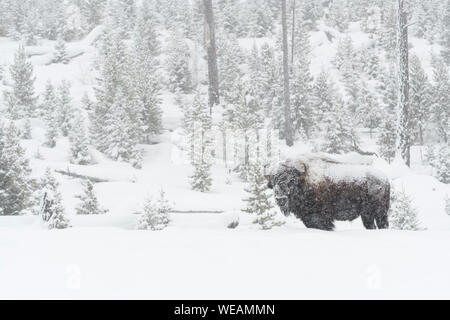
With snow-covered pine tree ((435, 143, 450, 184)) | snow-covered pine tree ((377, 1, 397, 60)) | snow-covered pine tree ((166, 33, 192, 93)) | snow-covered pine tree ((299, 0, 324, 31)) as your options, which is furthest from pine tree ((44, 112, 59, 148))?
snow-covered pine tree ((299, 0, 324, 31))

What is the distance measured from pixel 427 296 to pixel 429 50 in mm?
32288

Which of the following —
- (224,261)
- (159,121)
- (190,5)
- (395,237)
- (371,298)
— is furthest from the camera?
(190,5)

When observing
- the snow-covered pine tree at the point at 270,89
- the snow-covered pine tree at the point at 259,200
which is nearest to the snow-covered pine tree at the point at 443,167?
the snow-covered pine tree at the point at 270,89

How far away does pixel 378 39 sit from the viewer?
1225 inches

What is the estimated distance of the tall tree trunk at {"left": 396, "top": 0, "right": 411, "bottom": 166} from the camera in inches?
508

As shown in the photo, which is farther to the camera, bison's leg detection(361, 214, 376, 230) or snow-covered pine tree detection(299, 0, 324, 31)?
snow-covered pine tree detection(299, 0, 324, 31)

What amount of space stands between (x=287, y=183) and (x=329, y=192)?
54 cm

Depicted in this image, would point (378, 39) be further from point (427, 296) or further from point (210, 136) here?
point (427, 296)

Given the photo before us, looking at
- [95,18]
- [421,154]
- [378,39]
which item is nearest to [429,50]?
[378,39]

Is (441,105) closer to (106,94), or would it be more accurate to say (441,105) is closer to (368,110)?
(368,110)

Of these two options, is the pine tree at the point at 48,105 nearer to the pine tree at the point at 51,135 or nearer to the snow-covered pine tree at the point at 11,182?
the pine tree at the point at 51,135

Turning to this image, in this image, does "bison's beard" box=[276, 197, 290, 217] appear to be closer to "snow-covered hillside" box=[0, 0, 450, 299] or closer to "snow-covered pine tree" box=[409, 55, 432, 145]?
"snow-covered hillside" box=[0, 0, 450, 299]

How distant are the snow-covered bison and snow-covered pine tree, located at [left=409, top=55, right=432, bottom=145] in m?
19.4

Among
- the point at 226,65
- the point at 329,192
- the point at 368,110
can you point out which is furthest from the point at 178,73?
the point at 329,192
